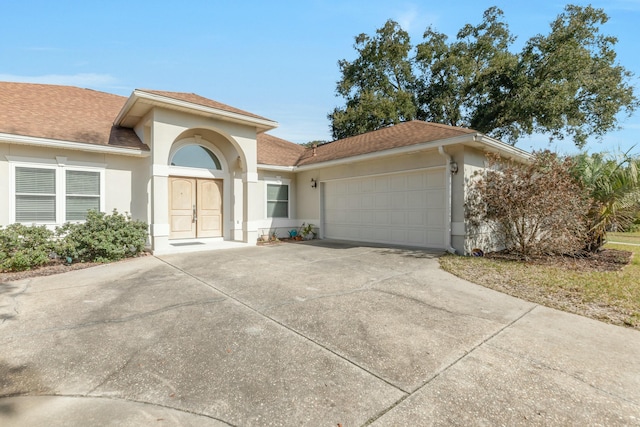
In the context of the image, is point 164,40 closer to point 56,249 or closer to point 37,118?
point 37,118

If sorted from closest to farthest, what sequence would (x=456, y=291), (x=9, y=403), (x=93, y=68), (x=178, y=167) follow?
(x=9, y=403) → (x=456, y=291) → (x=178, y=167) → (x=93, y=68)

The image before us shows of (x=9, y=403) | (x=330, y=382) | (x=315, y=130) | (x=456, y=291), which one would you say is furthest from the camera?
(x=315, y=130)

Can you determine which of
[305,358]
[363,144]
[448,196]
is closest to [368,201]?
[363,144]

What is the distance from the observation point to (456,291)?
512 cm

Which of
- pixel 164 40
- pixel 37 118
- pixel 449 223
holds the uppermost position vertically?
pixel 164 40

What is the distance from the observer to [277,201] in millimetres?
13195

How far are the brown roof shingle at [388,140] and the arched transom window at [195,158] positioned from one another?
363cm

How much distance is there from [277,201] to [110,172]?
6.09 metres

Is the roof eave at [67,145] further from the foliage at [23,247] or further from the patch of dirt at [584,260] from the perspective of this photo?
the patch of dirt at [584,260]

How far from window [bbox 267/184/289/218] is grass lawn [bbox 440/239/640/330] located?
24.1 ft

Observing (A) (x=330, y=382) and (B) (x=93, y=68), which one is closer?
(A) (x=330, y=382)

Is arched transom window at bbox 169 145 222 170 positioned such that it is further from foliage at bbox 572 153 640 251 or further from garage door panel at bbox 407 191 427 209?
foliage at bbox 572 153 640 251

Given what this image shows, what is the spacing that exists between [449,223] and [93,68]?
13.5 metres

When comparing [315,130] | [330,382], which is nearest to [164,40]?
[330,382]
